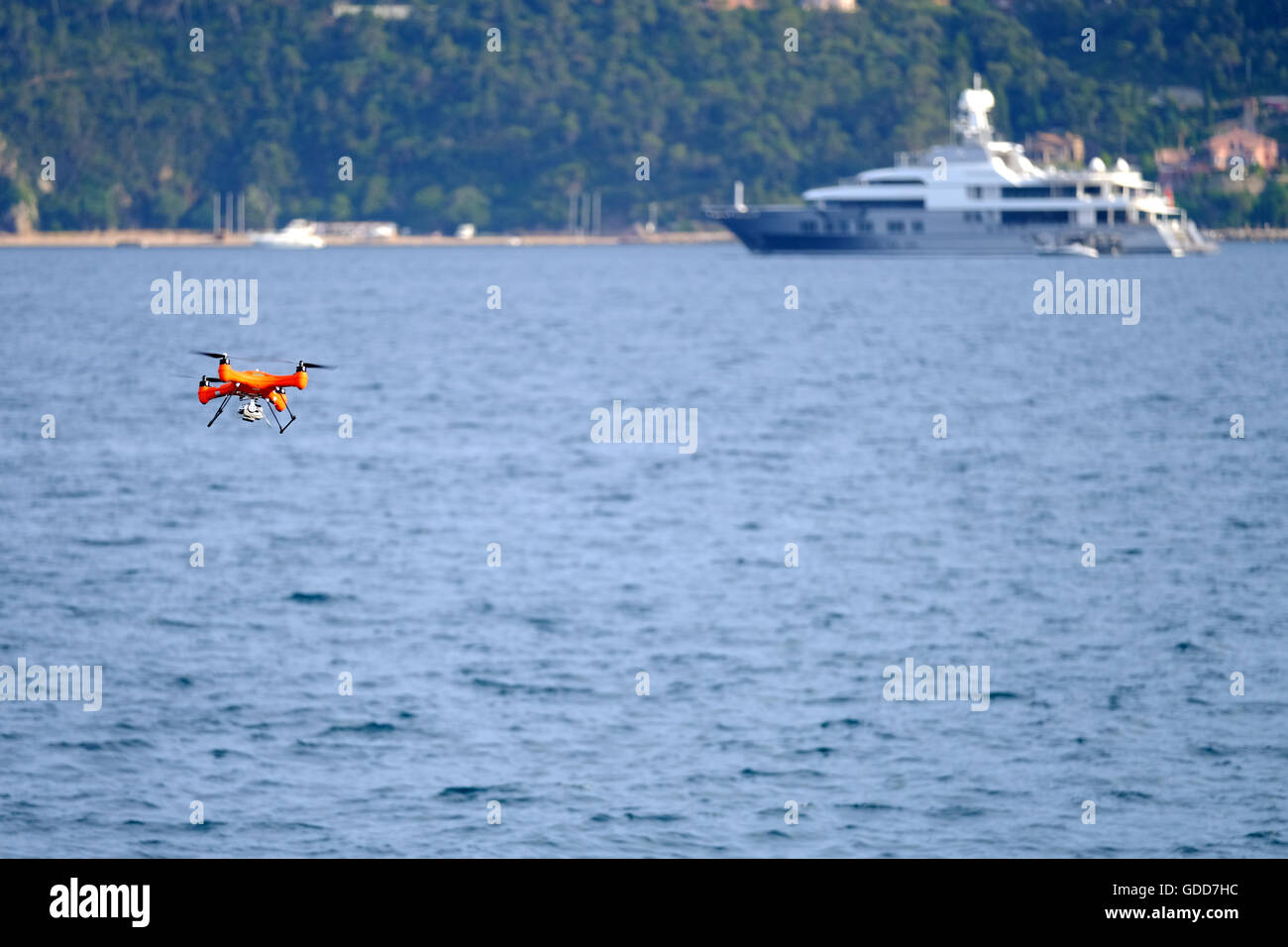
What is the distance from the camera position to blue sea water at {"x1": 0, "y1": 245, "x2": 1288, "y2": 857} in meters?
38.3

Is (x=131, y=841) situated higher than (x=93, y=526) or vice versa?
(x=93, y=526)

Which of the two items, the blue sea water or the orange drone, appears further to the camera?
the blue sea water

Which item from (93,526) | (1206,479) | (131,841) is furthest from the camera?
(1206,479)

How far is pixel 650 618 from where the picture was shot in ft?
179

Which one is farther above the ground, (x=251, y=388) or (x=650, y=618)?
(x=251, y=388)

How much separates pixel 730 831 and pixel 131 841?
1073 cm

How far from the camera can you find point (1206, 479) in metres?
76.8

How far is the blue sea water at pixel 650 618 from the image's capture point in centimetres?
3834

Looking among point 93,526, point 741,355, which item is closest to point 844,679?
point 93,526

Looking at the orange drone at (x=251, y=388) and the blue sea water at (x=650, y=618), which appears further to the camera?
the blue sea water at (x=650, y=618)

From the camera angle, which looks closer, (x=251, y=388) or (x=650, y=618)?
(x=251, y=388)

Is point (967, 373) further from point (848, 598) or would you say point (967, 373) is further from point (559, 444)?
point (848, 598)

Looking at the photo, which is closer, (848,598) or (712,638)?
(712,638)
